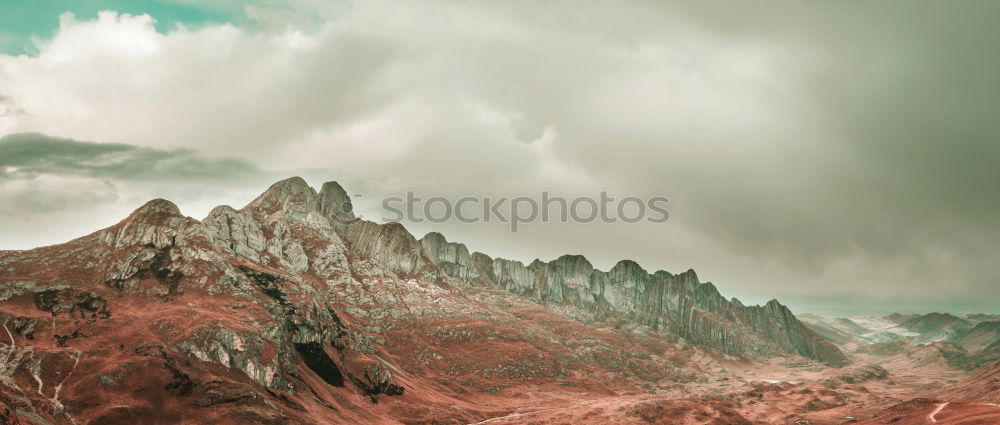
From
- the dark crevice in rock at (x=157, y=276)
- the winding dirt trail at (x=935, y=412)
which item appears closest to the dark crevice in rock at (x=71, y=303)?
the dark crevice in rock at (x=157, y=276)

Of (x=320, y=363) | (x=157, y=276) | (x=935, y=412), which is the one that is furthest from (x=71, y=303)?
(x=935, y=412)

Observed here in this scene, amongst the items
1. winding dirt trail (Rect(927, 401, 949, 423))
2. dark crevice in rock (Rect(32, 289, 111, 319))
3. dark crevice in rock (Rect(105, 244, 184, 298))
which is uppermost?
dark crevice in rock (Rect(105, 244, 184, 298))

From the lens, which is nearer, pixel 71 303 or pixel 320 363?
pixel 71 303

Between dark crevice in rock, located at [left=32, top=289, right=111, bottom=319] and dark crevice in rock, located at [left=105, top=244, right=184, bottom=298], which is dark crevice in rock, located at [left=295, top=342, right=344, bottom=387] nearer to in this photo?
dark crevice in rock, located at [left=105, top=244, right=184, bottom=298]

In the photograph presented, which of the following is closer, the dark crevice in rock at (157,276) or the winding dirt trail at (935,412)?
the winding dirt trail at (935,412)

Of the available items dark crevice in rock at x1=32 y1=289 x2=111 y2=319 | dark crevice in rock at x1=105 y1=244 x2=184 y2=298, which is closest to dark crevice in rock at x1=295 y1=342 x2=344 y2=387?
dark crevice in rock at x1=105 y1=244 x2=184 y2=298

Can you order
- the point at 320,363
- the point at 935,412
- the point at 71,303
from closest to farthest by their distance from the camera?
the point at 935,412
the point at 71,303
the point at 320,363

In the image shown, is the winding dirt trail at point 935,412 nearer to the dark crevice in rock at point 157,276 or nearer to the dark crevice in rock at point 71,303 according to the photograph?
the dark crevice in rock at point 71,303

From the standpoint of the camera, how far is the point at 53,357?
12850cm

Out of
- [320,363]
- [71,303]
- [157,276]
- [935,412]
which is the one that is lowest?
[935,412]

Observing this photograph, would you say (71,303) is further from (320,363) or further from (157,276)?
(320,363)

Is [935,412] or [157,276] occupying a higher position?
[157,276]

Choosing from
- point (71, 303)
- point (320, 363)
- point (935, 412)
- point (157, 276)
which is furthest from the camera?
point (157, 276)

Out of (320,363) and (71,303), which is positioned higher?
(71,303)
